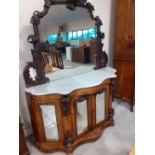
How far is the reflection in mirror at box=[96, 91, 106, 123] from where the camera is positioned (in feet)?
6.12

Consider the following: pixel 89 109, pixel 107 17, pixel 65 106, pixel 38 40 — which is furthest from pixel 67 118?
pixel 107 17

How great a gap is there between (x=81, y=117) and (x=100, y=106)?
11.7 inches

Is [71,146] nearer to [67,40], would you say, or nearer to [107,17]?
[67,40]

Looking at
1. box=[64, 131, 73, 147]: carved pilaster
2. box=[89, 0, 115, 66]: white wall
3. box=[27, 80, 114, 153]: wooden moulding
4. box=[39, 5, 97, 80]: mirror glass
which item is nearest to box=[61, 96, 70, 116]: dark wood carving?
box=[27, 80, 114, 153]: wooden moulding

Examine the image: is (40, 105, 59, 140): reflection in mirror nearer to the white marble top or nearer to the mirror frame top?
the white marble top

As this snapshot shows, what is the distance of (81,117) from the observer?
5.86 ft

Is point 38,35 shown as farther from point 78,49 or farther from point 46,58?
point 78,49

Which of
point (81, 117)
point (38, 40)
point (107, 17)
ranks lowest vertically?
point (81, 117)

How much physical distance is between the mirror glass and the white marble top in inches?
4.3

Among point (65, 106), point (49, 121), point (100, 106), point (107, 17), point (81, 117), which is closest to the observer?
point (65, 106)

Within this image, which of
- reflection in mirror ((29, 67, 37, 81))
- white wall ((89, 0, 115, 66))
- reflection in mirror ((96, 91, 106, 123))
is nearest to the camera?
reflection in mirror ((29, 67, 37, 81))

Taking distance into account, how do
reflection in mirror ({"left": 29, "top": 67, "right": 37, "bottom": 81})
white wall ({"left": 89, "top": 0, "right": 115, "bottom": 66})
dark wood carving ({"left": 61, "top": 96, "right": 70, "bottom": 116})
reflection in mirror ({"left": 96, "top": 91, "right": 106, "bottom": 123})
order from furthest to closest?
1. white wall ({"left": 89, "top": 0, "right": 115, "bottom": 66})
2. reflection in mirror ({"left": 96, "top": 91, "right": 106, "bottom": 123})
3. reflection in mirror ({"left": 29, "top": 67, "right": 37, "bottom": 81})
4. dark wood carving ({"left": 61, "top": 96, "right": 70, "bottom": 116})

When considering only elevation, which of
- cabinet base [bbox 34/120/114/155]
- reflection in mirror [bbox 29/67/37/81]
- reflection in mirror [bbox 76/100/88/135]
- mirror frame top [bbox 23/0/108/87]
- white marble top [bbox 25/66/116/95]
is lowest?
cabinet base [bbox 34/120/114/155]
